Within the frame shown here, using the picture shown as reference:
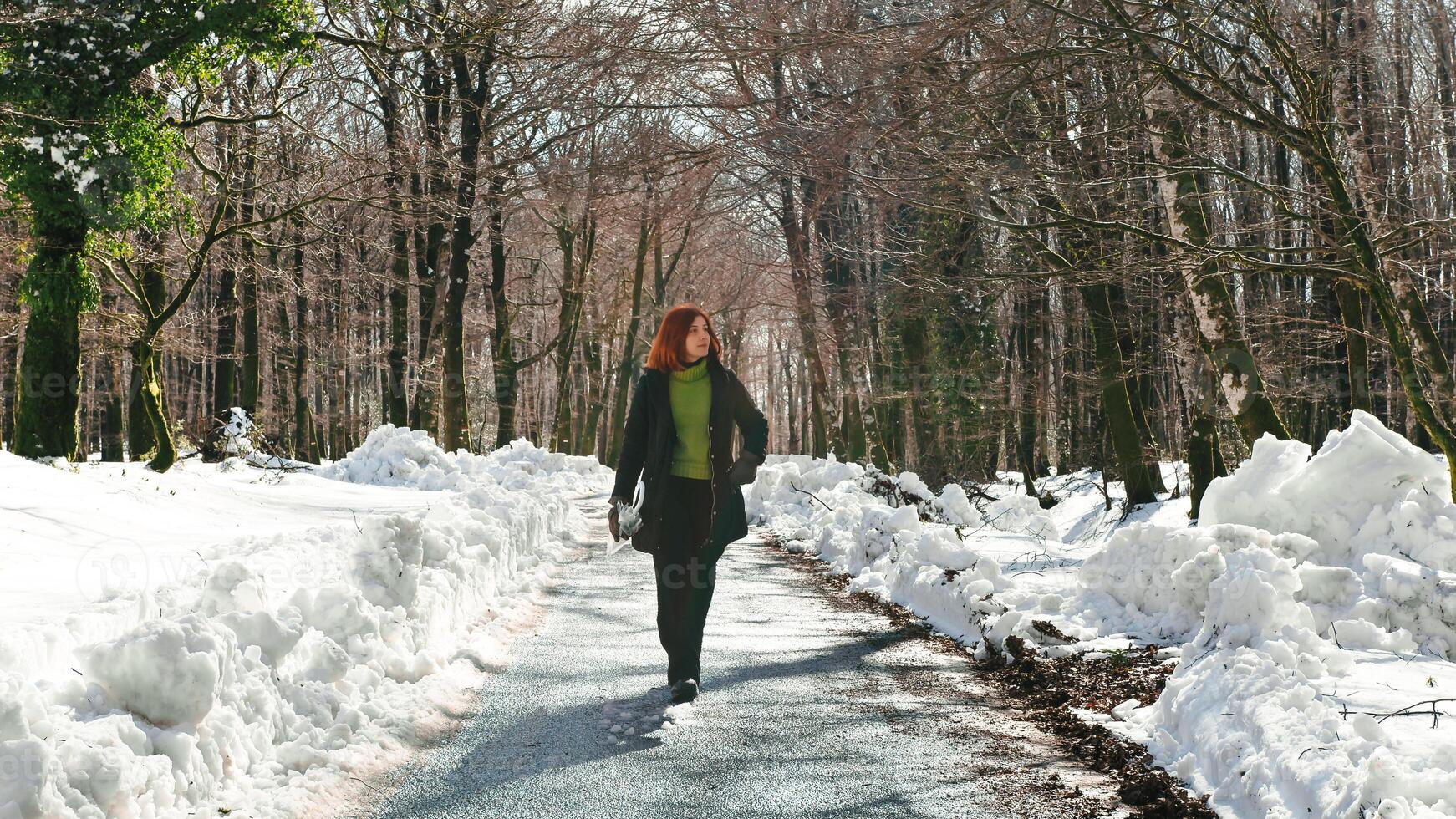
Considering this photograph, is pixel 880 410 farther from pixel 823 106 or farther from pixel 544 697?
pixel 544 697

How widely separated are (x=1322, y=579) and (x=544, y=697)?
443cm

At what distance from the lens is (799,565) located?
13109 mm

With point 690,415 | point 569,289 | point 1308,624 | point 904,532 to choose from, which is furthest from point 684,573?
point 569,289

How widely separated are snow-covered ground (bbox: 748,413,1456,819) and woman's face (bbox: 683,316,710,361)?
283 cm

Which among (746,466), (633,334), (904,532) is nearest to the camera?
(746,466)

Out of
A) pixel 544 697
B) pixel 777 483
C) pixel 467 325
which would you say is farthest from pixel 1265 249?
pixel 467 325

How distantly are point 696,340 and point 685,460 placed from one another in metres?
0.70

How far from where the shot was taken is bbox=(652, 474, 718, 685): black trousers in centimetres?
616

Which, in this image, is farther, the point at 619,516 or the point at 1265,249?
the point at 1265,249

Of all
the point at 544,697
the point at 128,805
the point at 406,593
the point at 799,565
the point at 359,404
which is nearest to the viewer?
the point at 128,805

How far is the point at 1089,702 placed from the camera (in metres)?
5.86

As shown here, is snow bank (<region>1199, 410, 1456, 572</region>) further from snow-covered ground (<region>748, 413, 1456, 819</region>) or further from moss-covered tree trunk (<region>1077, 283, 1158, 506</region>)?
moss-covered tree trunk (<region>1077, 283, 1158, 506</region>)

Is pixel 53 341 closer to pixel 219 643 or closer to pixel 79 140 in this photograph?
pixel 79 140

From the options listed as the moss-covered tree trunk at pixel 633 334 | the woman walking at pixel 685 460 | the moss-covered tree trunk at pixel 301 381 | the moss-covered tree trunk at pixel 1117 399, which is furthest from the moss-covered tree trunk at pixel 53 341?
the moss-covered tree trunk at pixel 633 334
